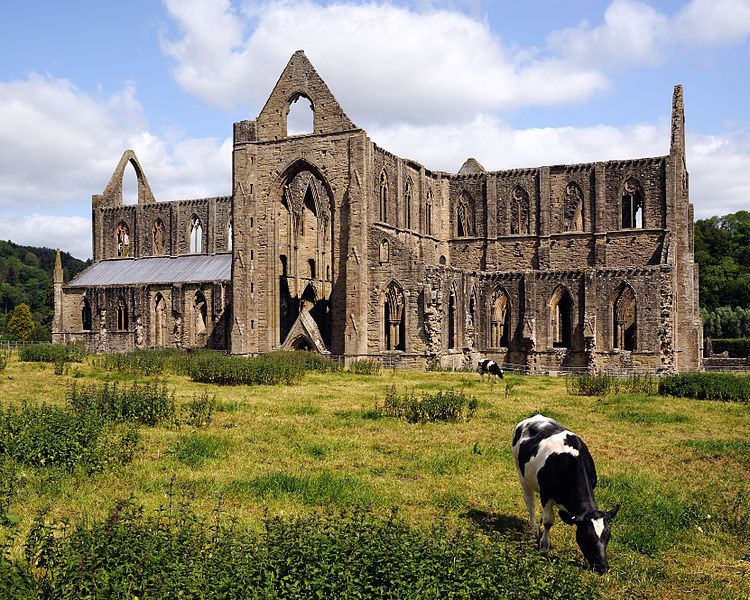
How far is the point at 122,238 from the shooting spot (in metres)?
58.9

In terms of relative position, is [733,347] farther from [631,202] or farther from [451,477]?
[451,477]

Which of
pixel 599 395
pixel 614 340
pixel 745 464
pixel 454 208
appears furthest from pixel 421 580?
pixel 454 208

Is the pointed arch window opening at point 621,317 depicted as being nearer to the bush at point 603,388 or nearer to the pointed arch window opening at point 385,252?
the pointed arch window opening at point 385,252

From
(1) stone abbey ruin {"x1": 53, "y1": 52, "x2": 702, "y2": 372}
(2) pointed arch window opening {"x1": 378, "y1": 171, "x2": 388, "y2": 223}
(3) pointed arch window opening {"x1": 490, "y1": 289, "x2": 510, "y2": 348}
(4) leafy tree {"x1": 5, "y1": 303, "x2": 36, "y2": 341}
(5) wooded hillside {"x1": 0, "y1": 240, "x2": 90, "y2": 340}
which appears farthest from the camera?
(5) wooded hillside {"x1": 0, "y1": 240, "x2": 90, "y2": 340}

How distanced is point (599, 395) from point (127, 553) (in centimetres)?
1785

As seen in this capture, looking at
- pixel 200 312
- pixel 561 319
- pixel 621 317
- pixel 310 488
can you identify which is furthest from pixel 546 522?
pixel 200 312

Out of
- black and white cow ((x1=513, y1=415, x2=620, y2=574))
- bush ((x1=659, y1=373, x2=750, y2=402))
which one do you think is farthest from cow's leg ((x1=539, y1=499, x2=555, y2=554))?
bush ((x1=659, y1=373, x2=750, y2=402))

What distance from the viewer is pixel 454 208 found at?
151ft

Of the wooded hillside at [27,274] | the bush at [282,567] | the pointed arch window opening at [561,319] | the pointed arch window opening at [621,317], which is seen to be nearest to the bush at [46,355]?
the pointed arch window opening at [561,319]

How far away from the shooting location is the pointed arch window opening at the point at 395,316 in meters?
35.4

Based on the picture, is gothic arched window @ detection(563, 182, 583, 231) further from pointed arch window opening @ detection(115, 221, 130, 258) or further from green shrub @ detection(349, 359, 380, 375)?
pointed arch window opening @ detection(115, 221, 130, 258)

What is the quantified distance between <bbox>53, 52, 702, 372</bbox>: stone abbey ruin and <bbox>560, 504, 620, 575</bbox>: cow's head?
27412mm

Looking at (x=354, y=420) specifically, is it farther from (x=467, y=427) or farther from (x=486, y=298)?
(x=486, y=298)

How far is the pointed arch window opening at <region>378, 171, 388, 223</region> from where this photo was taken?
38.0 metres
